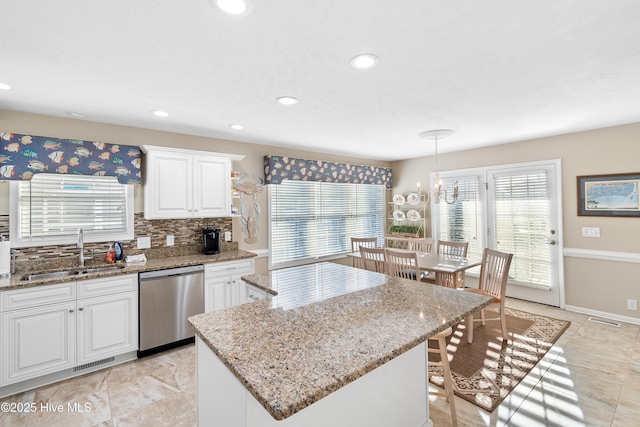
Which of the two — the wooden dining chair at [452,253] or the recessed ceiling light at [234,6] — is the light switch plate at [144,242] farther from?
the wooden dining chair at [452,253]

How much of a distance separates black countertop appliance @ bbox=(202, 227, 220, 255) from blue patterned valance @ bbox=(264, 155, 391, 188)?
1.09 metres

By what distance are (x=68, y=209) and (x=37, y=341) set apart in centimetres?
123

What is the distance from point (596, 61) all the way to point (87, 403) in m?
4.34

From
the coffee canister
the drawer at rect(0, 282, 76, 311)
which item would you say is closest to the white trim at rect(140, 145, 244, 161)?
the coffee canister

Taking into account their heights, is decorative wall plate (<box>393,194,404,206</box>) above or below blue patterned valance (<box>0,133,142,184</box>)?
below

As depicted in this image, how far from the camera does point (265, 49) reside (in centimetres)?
174

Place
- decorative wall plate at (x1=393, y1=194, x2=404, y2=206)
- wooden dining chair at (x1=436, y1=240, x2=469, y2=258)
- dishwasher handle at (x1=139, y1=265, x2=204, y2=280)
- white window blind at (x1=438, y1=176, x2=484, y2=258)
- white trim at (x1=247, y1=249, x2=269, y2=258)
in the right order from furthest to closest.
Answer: decorative wall plate at (x1=393, y1=194, x2=404, y2=206) → white window blind at (x1=438, y1=176, x2=484, y2=258) → white trim at (x1=247, y1=249, x2=269, y2=258) → wooden dining chair at (x1=436, y1=240, x2=469, y2=258) → dishwasher handle at (x1=139, y1=265, x2=204, y2=280)

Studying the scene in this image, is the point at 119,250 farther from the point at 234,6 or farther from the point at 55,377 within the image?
the point at 234,6

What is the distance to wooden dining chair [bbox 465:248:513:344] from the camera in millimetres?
3023

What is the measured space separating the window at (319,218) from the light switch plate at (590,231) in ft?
9.86

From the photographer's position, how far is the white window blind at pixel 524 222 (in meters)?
4.16

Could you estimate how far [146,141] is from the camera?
3.36m

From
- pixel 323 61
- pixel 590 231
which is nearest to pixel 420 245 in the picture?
pixel 590 231

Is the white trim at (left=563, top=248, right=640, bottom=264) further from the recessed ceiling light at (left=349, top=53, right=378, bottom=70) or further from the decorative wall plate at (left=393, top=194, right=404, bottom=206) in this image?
the recessed ceiling light at (left=349, top=53, right=378, bottom=70)
